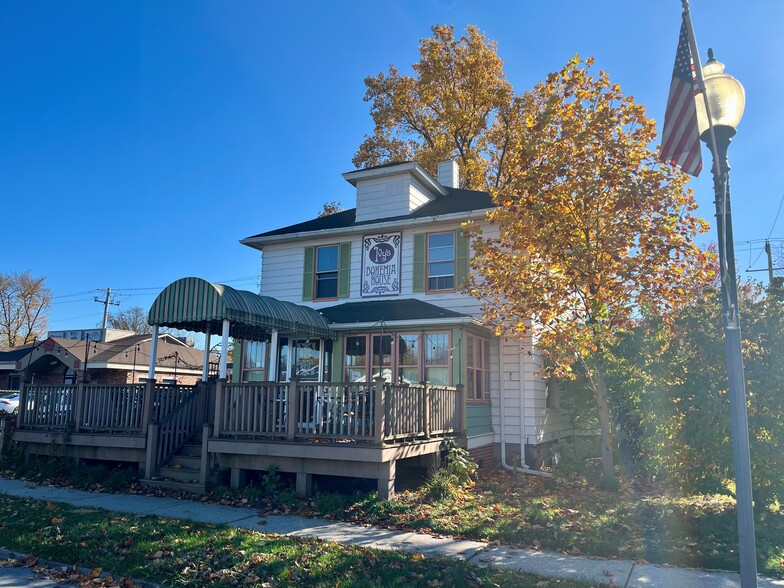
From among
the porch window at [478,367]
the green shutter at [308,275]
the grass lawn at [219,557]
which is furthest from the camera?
the green shutter at [308,275]

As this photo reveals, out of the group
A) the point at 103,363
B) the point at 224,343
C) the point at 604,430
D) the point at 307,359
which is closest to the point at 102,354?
the point at 103,363

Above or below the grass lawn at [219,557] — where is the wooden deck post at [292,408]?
above

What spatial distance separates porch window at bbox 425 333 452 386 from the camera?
1290 centimetres

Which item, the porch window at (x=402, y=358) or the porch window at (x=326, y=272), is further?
→ the porch window at (x=326, y=272)

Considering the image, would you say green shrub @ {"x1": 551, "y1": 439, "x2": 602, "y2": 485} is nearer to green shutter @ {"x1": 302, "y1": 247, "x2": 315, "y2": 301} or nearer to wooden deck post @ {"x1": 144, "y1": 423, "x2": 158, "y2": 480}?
→ green shutter @ {"x1": 302, "y1": 247, "x2": 315, "y2": 301}

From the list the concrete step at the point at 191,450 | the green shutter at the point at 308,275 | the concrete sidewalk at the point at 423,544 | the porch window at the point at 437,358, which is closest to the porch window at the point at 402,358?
the porch window at the point at 437,358

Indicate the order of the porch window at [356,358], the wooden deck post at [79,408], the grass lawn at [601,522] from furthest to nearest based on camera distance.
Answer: the porch window at [356,358], the wooden deck post at [79,408], the grass lawn at [601,522]

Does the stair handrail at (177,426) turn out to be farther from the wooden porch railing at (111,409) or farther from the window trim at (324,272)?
the window trim at (324,272)

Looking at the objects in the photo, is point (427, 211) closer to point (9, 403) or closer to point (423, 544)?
point (423, 544)

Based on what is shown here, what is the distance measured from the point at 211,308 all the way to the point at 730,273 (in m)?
8.30

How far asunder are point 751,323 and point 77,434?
11735 mm

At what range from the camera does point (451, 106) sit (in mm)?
24672

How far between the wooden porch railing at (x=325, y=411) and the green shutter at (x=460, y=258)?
4.19 metres

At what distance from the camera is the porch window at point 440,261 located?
1441 centimetres
